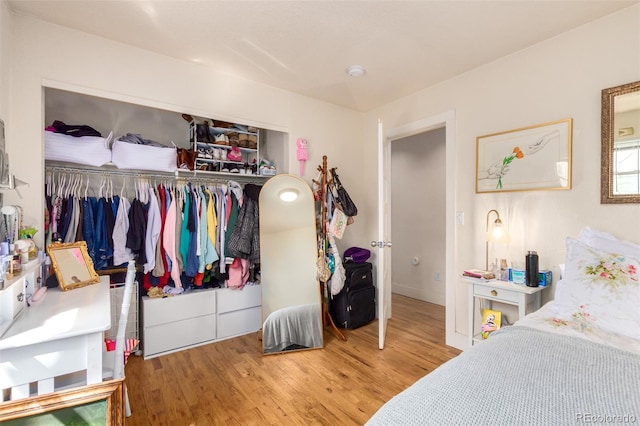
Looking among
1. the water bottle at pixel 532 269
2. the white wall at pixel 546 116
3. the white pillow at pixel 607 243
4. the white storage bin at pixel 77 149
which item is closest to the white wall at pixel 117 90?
the white storage bin at pixel 77 149

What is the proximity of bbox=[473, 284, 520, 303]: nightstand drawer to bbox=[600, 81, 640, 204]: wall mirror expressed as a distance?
2.69ft

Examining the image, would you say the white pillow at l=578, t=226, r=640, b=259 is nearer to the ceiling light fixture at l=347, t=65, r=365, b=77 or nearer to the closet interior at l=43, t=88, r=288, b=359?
the ceiling light fixture at l=347, t=65, r=365, b=77

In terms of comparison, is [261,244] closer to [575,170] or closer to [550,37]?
[575,170]

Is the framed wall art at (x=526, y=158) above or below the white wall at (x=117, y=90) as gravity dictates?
below

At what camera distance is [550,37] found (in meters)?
2.20

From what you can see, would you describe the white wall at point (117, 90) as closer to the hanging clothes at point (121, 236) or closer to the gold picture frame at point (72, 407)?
the hanging clothes at point (121, 236)

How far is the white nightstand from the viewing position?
211 cm

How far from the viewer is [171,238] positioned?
2.62 m

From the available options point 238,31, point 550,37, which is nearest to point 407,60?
point 550,37

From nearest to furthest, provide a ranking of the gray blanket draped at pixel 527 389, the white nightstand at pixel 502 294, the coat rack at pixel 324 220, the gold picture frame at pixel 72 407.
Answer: the gray blanket draped at pixel 527 389 < the gold picture frame at pixel 72 407 < the white nightstand at pixel 502 294 < the coat rack at pixel 324 220

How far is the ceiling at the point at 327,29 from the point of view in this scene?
187cm

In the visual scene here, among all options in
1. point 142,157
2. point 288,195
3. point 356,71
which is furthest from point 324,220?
point 142,157

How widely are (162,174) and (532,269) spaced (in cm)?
313

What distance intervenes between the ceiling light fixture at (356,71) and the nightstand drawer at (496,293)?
2.02 meters
